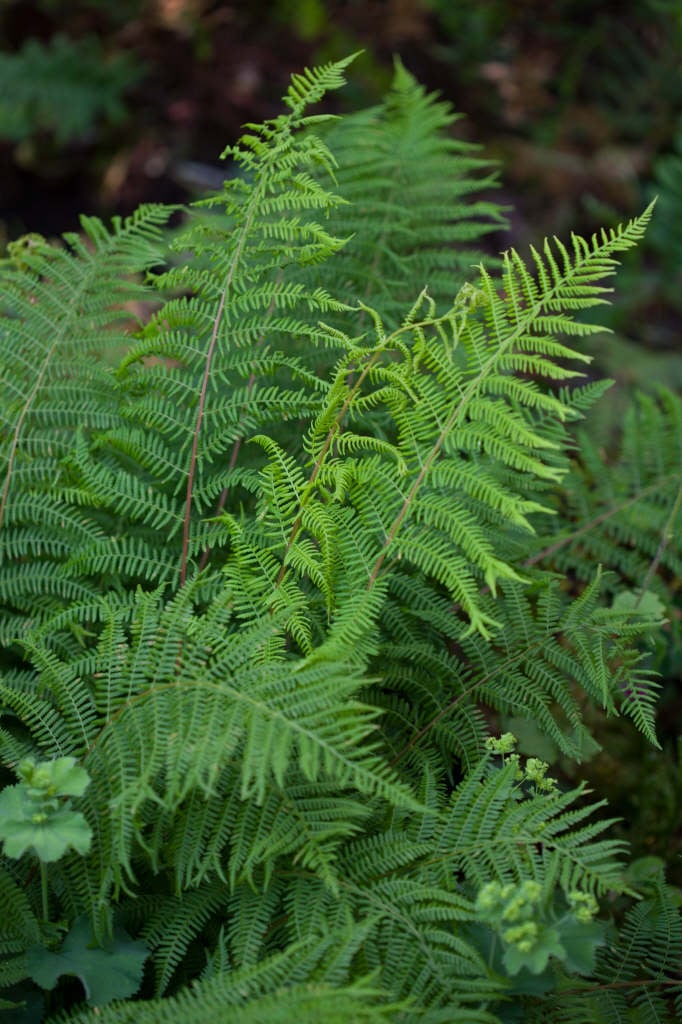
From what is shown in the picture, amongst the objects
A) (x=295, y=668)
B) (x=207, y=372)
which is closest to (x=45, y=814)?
(x=295, y=668)

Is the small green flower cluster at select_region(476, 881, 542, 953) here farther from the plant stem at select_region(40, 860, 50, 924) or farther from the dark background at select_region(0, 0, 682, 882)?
the dark background at select_region(0, 0, 682, 882)

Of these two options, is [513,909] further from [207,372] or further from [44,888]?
[207,372]

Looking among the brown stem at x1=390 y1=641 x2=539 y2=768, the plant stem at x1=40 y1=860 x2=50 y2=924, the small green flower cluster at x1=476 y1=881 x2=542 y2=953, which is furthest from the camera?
the brown stem at x1=390 y1=641 x2=539 y2=768

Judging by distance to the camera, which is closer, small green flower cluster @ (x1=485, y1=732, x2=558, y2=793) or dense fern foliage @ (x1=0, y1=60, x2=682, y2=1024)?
dense fern foliage @ (x1=0, y1=60, x2=682, y2=1024)

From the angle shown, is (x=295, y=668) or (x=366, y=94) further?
(x=366, y=94)

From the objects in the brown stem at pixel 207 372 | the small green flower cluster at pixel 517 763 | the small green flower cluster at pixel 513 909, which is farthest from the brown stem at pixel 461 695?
the brown stem at pixel 207 372

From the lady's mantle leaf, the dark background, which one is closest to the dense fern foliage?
the lady's mantle leaf

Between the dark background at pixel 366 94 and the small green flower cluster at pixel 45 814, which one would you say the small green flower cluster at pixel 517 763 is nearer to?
the small green flower cluster at pixel 45 814

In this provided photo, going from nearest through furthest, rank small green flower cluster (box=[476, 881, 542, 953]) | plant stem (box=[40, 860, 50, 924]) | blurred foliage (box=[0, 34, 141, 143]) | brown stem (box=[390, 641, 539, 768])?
small green flower cluster (box=[476, 881, 542, 953]) < plant stem (box=[40, 860, 50, 924]) < brown stem (box=[390, 641, 539, 768]) < blurred foliage (box=[0, 34, 141, 143])

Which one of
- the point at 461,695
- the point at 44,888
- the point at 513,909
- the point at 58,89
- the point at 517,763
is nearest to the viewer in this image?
the point at 513,909

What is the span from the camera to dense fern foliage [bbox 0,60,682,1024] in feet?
3.45

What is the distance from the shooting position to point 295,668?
1.08 meters

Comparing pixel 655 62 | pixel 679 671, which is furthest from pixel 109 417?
pixel 655 62

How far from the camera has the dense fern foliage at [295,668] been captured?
3.45ft
